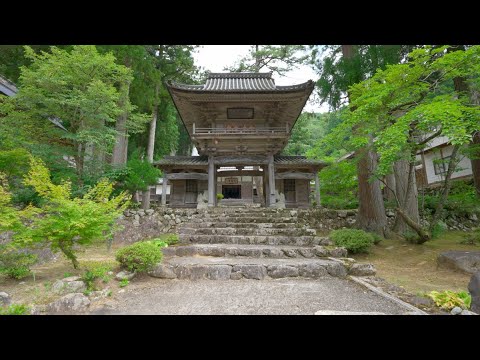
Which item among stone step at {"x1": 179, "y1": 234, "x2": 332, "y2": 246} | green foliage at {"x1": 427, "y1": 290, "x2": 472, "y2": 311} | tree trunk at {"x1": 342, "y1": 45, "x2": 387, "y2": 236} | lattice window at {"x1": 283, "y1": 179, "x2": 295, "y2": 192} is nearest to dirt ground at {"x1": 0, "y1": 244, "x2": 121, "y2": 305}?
stone step at {"x1": 179, "y1": 234, "x2": 332, "y2": 246}

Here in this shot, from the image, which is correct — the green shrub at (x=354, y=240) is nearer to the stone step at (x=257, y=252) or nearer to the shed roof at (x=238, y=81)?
the stone step at (x=257, y=252)

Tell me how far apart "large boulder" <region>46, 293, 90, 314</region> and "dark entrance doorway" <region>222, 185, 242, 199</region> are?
1802 cm

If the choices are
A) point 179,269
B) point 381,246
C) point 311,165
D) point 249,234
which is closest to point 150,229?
point 249,234

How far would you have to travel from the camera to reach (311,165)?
13398 millimetres

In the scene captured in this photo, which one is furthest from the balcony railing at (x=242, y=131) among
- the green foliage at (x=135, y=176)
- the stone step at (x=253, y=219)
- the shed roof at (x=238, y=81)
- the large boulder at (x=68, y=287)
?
the large boulder at (x=68, y=287)

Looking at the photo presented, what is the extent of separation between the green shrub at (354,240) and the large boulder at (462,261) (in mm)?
1481

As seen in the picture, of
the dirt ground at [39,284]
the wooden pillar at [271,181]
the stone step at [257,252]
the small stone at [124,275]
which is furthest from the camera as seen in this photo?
the wooden pillar at [271,181]

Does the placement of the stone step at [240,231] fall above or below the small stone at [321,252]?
above

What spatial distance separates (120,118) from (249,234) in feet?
26.8

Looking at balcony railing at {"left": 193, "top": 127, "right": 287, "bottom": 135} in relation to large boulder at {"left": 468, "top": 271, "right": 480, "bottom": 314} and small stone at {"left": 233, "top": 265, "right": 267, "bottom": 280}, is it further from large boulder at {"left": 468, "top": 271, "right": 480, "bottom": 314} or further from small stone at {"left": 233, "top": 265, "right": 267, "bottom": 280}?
large boulder at {"left": 468, "top": 271, "right": 480, "bottom": 314}

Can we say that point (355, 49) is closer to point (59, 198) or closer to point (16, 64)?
point (59, 198)

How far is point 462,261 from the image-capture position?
16.1ft

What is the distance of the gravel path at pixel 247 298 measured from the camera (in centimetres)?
298

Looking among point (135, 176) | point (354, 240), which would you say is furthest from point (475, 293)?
point (135, 176)
